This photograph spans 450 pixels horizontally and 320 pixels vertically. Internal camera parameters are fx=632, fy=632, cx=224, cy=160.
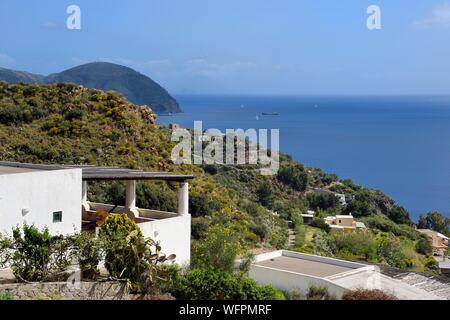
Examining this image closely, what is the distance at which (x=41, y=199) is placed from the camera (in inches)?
517

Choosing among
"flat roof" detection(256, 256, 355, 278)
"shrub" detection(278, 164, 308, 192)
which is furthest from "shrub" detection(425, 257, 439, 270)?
"shrub" detection(278, 164, 308, 192)

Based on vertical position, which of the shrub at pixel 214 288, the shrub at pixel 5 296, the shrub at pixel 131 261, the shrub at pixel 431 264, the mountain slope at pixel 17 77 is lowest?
the shrub at pixel 431 264

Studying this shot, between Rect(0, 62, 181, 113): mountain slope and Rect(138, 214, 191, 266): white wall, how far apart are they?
99.7 meters

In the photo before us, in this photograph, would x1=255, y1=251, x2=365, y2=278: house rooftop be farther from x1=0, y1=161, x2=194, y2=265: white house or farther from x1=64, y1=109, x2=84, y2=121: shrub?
x1=64, y1=109, x2=84, y2=121: shrub

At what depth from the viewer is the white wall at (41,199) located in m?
12.5

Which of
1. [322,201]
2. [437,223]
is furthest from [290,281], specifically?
[437,223]

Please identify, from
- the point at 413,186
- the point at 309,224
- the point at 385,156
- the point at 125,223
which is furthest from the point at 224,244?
the point at 385,156

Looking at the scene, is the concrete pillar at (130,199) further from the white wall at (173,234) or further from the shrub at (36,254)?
the shrub at (36,254)

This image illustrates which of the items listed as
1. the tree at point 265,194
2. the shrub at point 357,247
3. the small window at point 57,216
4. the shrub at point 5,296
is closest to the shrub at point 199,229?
the shrub at point 357,247

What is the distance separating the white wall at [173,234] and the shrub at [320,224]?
23452 millimetres

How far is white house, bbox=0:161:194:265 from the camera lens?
12.6 metres
